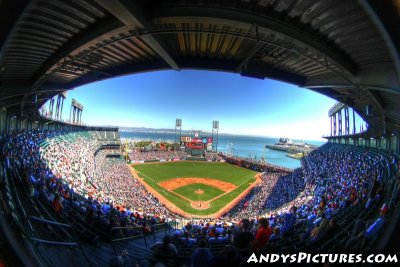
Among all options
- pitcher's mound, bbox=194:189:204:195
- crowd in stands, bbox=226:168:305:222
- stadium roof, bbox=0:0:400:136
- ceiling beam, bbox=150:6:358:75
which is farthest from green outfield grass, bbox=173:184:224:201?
ceiling beam, bbox=150:6:358:75

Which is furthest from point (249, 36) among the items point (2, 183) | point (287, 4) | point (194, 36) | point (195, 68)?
point (2, 183)

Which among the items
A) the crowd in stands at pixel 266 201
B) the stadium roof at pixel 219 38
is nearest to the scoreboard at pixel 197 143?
the crowd in stands at pixel 266 201

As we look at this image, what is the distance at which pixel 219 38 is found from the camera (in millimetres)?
5996

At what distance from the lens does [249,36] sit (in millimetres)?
4867

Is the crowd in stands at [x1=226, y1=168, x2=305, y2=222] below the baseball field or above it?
above

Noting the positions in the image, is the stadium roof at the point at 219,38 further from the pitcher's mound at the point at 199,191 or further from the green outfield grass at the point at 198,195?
the pitcher's mound at the point at 199,191

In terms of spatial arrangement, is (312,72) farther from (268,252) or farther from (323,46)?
(268,252)

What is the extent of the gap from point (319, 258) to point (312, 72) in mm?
6449

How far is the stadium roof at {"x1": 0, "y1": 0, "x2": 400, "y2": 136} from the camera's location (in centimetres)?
408

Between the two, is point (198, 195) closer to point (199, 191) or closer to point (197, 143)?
point (199, 191)

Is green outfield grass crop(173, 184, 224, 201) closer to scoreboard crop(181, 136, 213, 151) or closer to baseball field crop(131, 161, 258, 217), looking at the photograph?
baseball field crop(131, 161, 258, 217)

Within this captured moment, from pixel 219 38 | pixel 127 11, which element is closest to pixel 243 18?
pixel 219 38

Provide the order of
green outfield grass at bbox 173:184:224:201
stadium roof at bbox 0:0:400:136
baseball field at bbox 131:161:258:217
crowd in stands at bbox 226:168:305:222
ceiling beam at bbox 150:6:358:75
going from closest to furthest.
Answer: stadium roof at bbox 0:0:400:136
ceiling beam at bbox 150:6:358:75
crowd in stands at bbox 226:168:305:222
baseball field at bbox 131:161:258:217
green outfield grass at bbox 173:184:224:201

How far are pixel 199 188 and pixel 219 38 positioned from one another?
1102 inches
